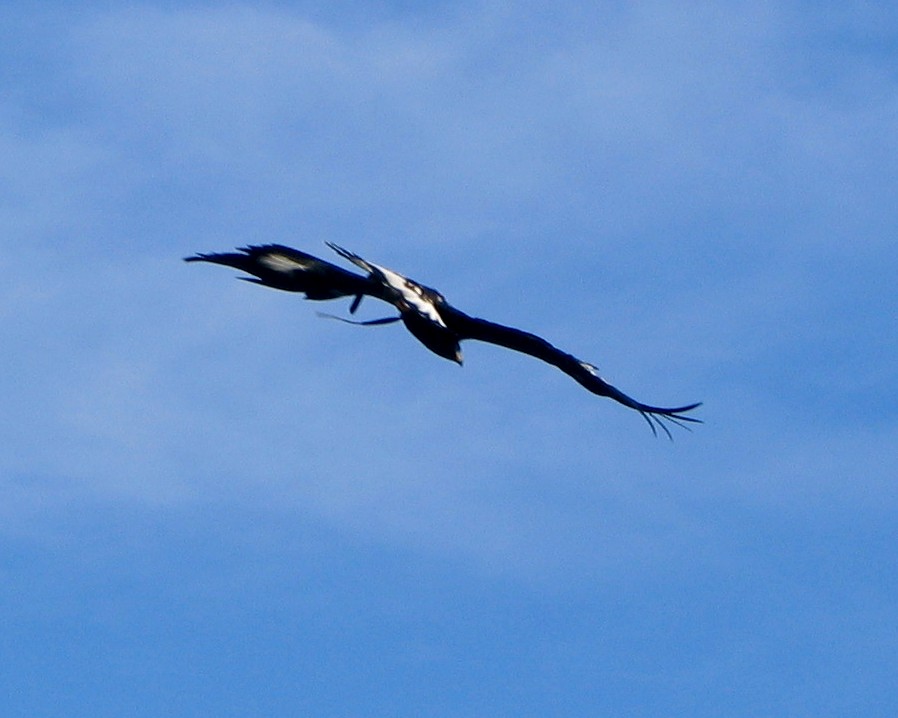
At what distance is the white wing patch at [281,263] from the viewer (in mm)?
19391

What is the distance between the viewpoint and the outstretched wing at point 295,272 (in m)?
18.8

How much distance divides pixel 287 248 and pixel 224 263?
88 centimetres

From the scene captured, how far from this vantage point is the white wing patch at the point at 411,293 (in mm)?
18062

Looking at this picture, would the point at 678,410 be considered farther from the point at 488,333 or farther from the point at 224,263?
the point at 224,263

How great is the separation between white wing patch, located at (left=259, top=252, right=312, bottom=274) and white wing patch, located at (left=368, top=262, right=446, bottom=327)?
141 cm

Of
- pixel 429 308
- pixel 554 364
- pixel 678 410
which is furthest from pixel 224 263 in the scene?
pixel 678 410

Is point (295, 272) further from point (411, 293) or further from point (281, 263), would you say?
point (411, 293)

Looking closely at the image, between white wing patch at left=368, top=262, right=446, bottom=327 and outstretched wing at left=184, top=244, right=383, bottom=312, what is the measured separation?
0.27 m

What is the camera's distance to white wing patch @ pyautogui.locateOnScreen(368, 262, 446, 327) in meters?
18.1

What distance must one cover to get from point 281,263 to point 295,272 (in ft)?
0.78

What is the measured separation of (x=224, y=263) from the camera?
19828mm

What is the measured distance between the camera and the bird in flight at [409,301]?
18.2m

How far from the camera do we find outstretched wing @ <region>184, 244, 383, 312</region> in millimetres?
18781

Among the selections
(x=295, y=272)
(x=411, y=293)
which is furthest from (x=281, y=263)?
(x=411, y=293)
